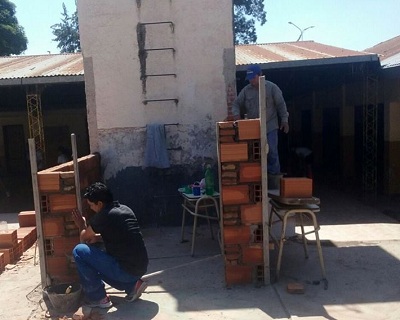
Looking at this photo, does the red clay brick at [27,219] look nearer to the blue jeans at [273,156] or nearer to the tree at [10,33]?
Result: the blue jeans at [273,156]

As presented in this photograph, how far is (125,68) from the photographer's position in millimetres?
7449

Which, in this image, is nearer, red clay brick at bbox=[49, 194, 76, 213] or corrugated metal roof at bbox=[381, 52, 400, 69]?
red clay brick at bbox=[49, 194, 76, 213]

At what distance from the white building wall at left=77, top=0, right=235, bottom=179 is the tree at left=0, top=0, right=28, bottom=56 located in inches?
922

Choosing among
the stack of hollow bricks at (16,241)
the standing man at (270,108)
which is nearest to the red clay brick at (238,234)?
the standing man at (270,108)

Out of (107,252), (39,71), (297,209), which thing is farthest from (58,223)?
(39,71)

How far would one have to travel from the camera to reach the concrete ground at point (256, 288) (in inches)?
166

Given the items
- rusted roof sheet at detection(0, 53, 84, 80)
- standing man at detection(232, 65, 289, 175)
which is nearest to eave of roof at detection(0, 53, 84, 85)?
rusted roof sheet at detection(0, 53, 84, 80)

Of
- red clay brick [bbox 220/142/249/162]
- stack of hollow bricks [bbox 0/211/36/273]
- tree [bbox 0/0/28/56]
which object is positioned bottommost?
stack of hollow bricks [bbox 0/211/36/273]

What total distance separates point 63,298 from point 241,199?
2.09 m

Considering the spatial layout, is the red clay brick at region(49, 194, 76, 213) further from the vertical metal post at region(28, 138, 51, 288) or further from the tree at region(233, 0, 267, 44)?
the tree at region(233, 0, 267, 44)

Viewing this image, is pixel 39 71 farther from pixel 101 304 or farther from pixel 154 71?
pixel 101 304

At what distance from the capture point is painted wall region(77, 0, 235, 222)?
737cm

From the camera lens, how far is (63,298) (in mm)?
4320

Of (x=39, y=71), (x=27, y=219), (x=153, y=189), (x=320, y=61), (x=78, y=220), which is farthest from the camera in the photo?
(x=39, y=71)
